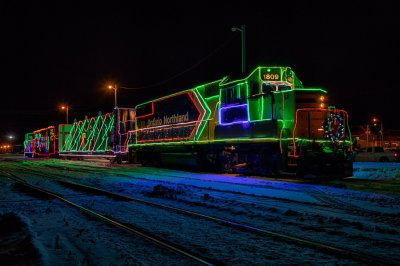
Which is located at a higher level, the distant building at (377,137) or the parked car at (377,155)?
the distant building at (377,137)

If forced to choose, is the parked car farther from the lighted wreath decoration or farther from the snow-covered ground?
the snow-covered ground

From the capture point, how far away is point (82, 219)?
5.54m

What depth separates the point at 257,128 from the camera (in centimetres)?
1067

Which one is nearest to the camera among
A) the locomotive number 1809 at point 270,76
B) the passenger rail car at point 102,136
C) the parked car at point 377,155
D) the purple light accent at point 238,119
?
the locomotive number 1809 at point 270,76

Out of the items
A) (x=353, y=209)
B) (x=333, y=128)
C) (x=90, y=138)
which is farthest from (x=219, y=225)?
(x=90, y=138)

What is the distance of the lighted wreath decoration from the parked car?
14.8m

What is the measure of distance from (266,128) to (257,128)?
403 mm

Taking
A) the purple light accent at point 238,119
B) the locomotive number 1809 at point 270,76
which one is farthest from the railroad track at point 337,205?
the locomotive number 1809 at point 270,76

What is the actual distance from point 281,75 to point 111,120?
45.4 feet

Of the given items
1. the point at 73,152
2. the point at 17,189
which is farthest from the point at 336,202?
the point at 73,152

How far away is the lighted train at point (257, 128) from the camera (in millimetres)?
9867

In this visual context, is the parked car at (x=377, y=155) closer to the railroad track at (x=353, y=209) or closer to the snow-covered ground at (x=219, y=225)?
the snow-covered ground at (x=219, y=225)

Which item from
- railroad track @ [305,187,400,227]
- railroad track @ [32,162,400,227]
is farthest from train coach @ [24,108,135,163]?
railroad track @ [305,187,400,227]

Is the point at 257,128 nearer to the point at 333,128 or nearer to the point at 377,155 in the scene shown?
the point at 333,128
